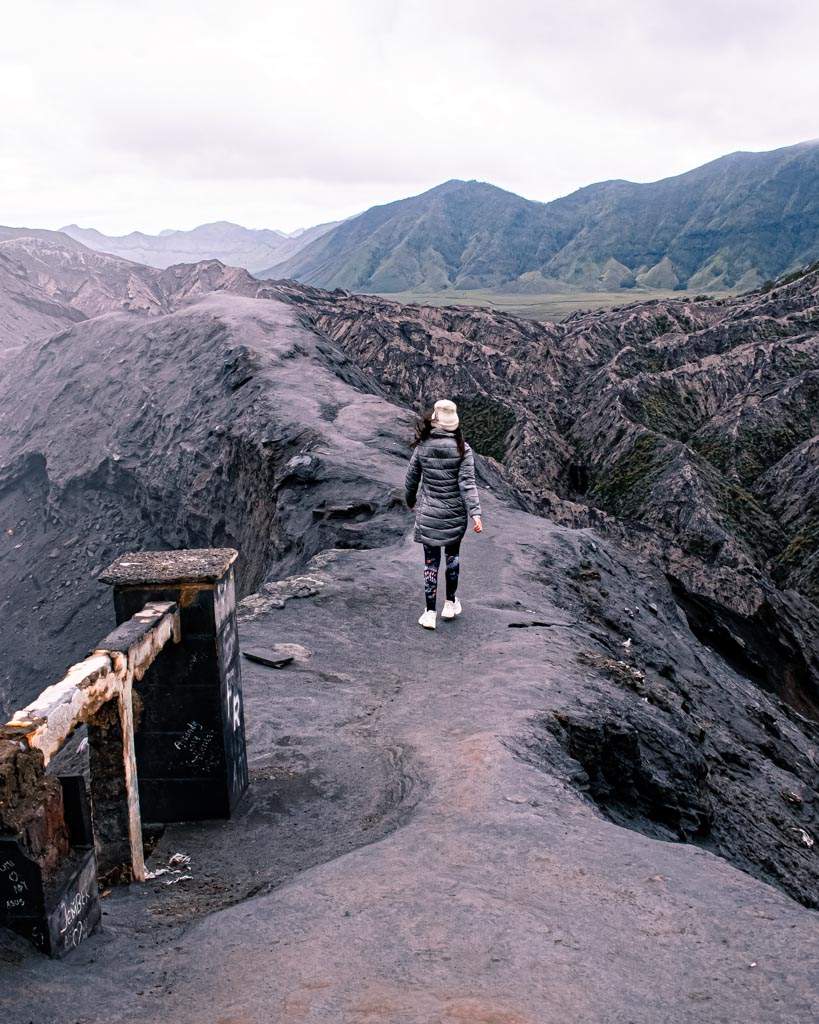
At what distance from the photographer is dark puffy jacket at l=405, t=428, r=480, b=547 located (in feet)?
24.7

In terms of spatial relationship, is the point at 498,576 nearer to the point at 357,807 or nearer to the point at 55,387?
the point at 357,807

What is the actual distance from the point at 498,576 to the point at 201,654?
5568 mm

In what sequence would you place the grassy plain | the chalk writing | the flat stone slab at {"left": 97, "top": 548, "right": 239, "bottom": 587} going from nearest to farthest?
the flat stone slab at {"left": 97, "top": 548, "right": 239, "bottom": 587}, the chalk writing, the grassy plain

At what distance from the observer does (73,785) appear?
3.33 metres

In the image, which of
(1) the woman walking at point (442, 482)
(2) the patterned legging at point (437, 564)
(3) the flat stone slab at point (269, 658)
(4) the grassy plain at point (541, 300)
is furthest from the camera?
(4) the grassy plain at point (541, 300)

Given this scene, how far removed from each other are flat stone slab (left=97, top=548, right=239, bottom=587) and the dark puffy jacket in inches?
111

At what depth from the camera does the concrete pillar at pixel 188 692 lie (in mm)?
4793

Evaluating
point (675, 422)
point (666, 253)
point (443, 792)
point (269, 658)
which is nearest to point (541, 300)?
point (666, 253)

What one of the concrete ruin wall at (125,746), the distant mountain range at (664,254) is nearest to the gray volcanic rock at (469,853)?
the concrete ruin wall at (125,746)

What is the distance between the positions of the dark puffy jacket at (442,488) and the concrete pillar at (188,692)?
2.78 m

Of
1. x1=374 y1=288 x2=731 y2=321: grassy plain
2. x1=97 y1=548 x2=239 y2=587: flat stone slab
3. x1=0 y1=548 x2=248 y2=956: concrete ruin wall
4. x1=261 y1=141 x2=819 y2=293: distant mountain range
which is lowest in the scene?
x1=0 y1=548 x2=248 y2=956: concrete ruin wall

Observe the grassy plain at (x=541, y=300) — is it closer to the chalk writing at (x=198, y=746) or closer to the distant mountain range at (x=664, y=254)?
the distant mountain range at (x=664, y=254)

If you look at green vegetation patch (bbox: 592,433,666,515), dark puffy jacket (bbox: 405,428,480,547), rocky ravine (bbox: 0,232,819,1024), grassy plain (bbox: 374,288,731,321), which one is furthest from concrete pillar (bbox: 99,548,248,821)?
grassy plain (bbox: 374,288,731,321)

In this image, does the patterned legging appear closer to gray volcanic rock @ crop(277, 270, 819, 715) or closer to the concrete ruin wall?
the concrete ruin wall
